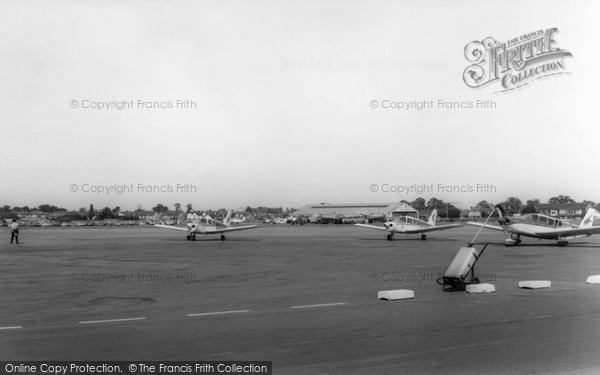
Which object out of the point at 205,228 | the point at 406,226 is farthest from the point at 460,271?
the point at 205,228

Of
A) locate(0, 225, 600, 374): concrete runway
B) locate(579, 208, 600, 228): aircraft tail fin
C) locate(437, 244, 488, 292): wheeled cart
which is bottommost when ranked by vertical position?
locate(0, 225, 600, 374): concrete runway

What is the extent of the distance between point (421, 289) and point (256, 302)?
437cm

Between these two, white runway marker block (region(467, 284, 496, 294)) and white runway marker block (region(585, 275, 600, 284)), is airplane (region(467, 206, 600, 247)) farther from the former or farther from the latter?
white runway marker block (region(467, 284, 496, 294))

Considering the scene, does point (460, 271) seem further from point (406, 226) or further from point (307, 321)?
point (406, 226)

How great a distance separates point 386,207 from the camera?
146125 millimetres

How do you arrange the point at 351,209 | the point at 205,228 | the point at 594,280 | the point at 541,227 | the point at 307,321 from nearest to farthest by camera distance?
the point at 307,321, the point at 594,280, the point at 541,227, the point at 205,228, the point at 351,209

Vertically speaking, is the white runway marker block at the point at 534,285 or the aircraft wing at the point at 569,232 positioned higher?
the aircraft wing at the point at 569,232

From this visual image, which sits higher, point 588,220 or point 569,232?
point 588,220

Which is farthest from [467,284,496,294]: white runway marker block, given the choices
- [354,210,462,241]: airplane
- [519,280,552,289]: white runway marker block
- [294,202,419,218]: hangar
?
[294,202,419,218]: hangar

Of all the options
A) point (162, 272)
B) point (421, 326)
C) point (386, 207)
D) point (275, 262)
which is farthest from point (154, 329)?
point (386, 207)

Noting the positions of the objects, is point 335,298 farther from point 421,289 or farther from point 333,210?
point 333,210

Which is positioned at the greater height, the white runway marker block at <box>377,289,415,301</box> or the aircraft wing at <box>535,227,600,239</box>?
the aircraft wing at <box>535,227,600,239</box>

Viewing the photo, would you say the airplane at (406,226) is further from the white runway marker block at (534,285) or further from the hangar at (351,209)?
the hangar at (351,209)

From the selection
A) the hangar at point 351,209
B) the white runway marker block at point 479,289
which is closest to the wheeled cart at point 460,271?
the white runway marker block at point 479,289
